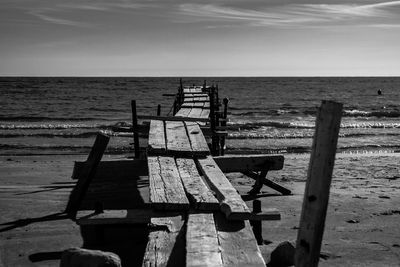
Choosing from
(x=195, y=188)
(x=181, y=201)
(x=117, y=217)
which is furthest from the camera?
(x=195, y=188)

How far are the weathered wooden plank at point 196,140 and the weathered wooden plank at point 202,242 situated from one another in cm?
358

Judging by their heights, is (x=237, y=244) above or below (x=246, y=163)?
above

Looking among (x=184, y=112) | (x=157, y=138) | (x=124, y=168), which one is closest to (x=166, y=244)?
(x=124, y=168)

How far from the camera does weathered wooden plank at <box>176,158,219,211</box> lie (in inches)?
240

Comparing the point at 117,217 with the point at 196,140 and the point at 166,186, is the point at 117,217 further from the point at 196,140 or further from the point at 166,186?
the point at 196,140

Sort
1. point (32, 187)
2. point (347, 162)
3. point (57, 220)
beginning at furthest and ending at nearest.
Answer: point (347, 162)
point (32, 187)
point (57, 220)

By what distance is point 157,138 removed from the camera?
10.6 metres

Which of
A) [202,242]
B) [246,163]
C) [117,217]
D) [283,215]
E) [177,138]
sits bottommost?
[283,215]

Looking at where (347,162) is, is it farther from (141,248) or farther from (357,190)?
(141,248)

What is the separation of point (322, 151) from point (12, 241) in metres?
5.32

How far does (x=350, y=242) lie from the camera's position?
26.6 feet

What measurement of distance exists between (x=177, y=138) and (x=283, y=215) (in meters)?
2.59

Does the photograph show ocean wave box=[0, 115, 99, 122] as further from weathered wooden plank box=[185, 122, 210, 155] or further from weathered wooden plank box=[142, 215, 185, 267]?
weathered wooden plank box=[142, 215, 185, 267]

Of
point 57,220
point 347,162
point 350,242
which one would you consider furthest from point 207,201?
point 347,162
